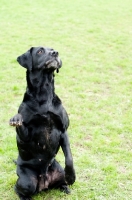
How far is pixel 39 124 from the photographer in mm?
4434

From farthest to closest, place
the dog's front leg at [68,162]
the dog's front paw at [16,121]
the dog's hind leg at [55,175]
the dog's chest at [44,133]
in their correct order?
the dog's hind leg at [55,175] → the dog's front leg at [68,162] → the dog's chest at [44,133] → the dog's front paw at [16,121]

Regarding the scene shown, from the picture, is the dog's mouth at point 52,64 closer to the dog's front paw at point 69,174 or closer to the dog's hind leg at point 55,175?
the dog's front paw at point 69,174

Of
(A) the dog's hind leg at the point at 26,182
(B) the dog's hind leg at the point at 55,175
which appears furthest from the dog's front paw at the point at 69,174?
(A) the dog's hind leg at the point at 26,182

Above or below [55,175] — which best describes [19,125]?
above

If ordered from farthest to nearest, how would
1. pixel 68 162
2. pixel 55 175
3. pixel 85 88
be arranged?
pixel 85 88 < pixel 55 175 < pixel 68 162

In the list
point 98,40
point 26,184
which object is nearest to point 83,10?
point 98,40

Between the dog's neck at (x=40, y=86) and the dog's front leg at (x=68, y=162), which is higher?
the dog's neck at (x=40, y=86)

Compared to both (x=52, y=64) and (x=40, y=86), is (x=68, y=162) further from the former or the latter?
(x=52, y=64)

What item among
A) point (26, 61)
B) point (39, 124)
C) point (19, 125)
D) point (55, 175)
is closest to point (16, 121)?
point (19, 125)

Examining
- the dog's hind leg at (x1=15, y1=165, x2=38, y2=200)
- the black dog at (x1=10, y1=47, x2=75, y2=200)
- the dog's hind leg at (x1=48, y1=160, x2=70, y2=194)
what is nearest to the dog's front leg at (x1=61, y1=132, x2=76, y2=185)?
the black dog at (x1=10, y1=47, x2=75, y2=200)

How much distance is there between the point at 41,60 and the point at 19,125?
31.6 inches

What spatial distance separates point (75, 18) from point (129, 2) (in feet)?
21.8

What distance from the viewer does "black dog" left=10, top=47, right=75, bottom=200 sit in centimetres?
436

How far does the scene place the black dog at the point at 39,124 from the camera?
436cm
